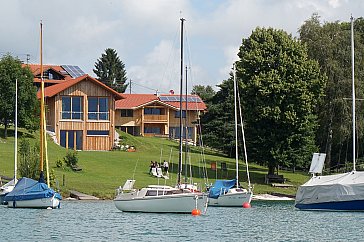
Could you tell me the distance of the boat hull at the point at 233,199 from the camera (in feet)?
214

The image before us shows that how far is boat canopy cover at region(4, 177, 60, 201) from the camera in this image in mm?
57906

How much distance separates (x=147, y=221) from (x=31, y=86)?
151 feet

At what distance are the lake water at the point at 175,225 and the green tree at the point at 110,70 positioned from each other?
102351 millimetres

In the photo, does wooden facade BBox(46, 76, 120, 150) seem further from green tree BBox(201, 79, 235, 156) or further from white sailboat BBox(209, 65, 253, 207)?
white sailboat BBox(209, 65, 253, 207)

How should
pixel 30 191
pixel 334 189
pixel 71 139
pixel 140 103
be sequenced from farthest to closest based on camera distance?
pixel 140 103 < pixel 71 139 < pixel 334 189 < pixel 30 191

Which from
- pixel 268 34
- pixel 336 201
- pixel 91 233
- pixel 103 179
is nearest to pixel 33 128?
pixel 103 179

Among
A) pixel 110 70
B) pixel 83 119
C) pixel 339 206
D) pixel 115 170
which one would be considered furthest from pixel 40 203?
pixel 110 70

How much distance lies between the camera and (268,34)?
8238cm

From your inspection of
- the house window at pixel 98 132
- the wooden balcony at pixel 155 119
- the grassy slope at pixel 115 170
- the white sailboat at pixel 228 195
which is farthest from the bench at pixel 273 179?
the wooden balcony at pixel 155 119

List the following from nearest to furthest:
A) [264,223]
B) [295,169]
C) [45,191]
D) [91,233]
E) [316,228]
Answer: [91,233] → [316,228] → [264,223] → [45,191] → [295,169]

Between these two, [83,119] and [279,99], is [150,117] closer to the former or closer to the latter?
[83,119]

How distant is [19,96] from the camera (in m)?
91.7

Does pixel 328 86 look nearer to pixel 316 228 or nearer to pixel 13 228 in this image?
pixel 316 228

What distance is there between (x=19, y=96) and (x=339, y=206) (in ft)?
145
